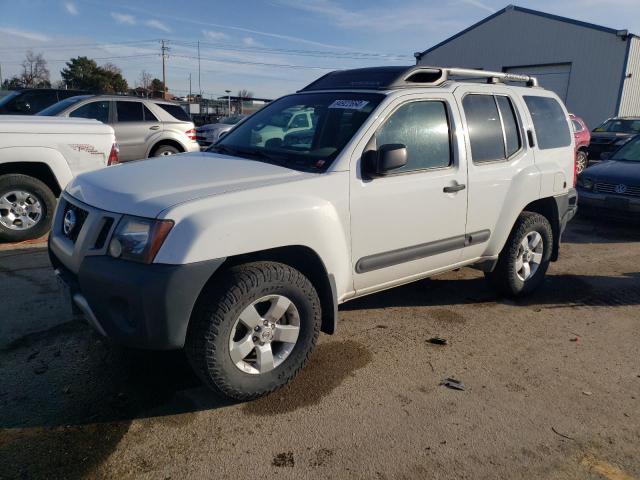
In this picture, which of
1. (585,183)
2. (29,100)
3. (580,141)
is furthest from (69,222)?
(580,141)

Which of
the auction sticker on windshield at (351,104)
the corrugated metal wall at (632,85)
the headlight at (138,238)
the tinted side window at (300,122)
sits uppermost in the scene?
the corrugated metal wall at (632,85)

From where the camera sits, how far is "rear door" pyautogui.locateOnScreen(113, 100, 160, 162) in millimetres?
9227

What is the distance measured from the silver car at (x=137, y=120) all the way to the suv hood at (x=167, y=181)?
238 inches

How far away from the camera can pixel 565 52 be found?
75.3ft

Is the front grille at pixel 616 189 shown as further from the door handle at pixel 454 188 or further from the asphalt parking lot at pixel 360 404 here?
the door handle at pixel 454 188

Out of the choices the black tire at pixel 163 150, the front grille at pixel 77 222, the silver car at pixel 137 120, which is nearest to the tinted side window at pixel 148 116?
the silver car at pixel 137 120

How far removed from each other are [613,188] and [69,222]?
761cm

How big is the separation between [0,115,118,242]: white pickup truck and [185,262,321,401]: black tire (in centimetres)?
399

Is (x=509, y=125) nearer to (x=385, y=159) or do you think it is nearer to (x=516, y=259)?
(x=516, y=259)

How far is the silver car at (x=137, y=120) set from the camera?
346 inches

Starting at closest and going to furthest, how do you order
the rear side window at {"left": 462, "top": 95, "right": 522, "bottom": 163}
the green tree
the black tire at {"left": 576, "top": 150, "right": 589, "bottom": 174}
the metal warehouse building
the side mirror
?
the side mirror → the rear side window at {"left": 462, "top": 95, "right": 522, "bottom": 163} → the black tire at {"left": 576, "top": 150, "right": 589, "bottom": 174} → the metal warehouse building → the green tree

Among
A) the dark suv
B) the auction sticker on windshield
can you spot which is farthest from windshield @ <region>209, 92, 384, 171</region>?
the dark suv

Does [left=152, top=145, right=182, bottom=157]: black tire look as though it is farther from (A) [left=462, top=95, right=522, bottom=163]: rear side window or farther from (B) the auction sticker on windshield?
(A) [left=462, top=95, right=522, bottom=163]: rear side window

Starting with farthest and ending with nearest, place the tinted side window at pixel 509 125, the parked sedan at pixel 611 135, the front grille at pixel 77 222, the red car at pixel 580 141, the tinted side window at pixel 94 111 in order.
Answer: the parked sedan at pixel 611 135 < the red car at pixel 580 141 < the tinted side window at pixel 94 111 < the tinted side window at pixel 509 125 < the front grille at pixel 77 222
